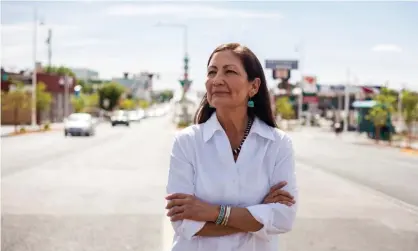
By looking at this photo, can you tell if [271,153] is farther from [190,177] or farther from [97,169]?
[97,169]

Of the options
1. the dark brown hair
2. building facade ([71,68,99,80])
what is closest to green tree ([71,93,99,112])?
building facade ([71,68,99,80])

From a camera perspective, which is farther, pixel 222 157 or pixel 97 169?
pixel 97 169

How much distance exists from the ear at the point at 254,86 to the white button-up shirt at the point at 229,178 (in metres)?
0.15

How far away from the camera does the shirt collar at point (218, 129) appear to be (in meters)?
2.91

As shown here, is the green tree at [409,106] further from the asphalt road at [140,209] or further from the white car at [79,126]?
the asphalt road at [140,209]

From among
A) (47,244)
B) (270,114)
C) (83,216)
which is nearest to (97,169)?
(83,216)

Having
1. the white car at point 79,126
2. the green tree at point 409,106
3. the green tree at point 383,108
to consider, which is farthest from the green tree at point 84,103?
Result: the green tree at point 409,106

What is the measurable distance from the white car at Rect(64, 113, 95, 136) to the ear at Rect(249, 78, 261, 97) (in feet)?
123

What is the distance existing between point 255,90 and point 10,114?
64.7m

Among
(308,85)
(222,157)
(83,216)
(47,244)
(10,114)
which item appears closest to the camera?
(222,157)

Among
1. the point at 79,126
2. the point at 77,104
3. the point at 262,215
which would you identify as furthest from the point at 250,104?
the point at 77,104

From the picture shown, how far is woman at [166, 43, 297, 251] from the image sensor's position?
9.37 ft

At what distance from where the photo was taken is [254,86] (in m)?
3.06

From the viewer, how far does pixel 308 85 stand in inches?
3974
